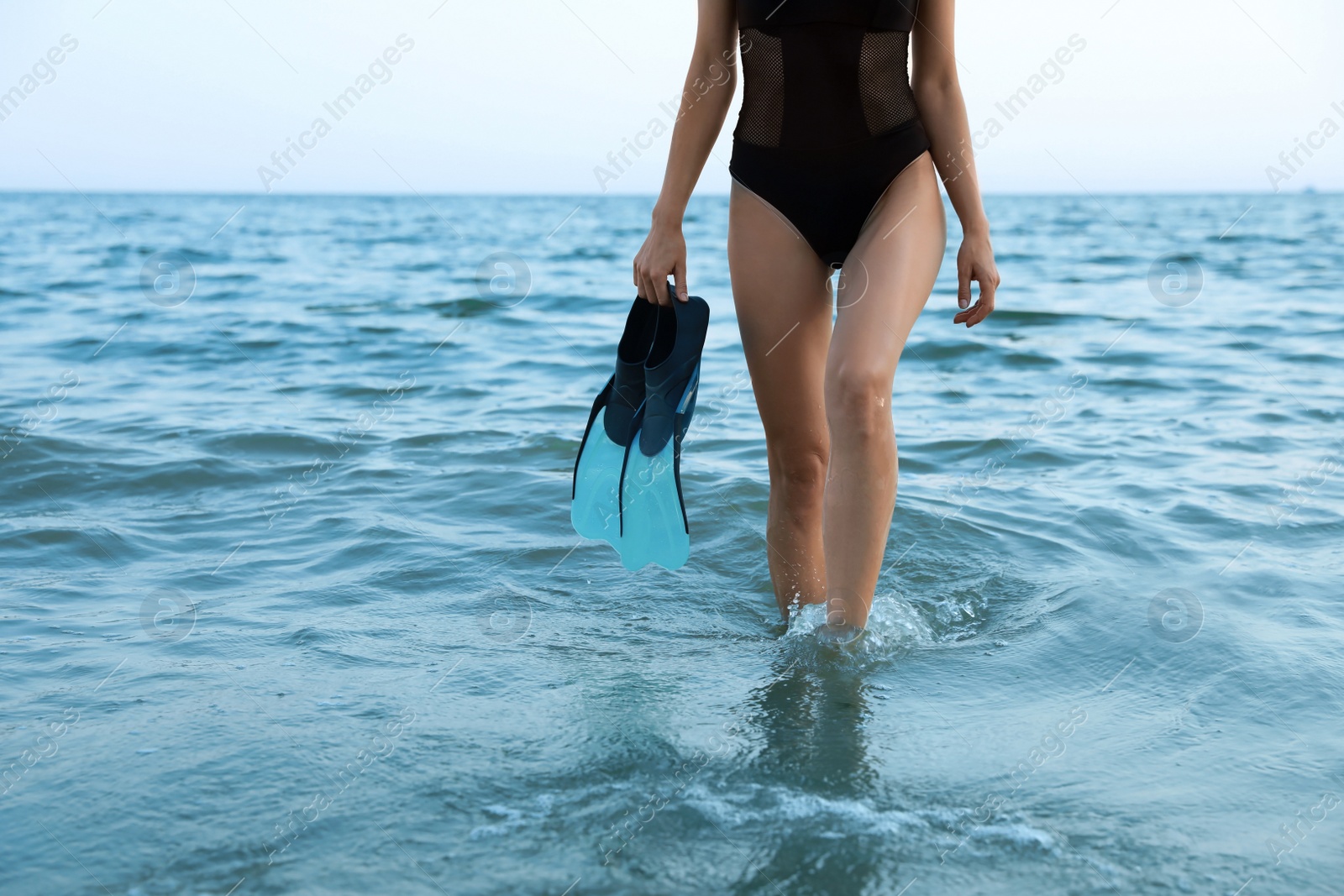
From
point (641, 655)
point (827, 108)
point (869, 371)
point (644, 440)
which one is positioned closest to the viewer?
point (869, 371)

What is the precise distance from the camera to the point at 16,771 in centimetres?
197

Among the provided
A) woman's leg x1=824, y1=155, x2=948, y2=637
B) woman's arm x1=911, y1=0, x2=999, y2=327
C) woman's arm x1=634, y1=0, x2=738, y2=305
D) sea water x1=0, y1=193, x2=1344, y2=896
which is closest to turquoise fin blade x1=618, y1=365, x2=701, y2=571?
sea water x1=0, y1=193, x2=1344, y2=896

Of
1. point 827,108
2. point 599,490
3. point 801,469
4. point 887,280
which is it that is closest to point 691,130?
point 827,108

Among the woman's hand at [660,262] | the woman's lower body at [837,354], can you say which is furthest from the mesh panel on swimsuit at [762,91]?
the woman's hand at [660,262]

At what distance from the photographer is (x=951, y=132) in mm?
2461

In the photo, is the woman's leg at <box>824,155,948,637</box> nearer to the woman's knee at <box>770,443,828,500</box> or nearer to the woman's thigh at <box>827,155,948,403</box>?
the woman's thigh at <box>827,155,948,403</box>

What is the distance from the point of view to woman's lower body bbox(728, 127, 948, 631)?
228 centimetres

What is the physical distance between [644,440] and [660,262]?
497 mm

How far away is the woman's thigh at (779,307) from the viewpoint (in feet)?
8.14

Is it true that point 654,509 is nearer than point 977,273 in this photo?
No

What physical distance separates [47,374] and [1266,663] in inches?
271

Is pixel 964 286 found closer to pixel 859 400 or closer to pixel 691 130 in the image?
pixel 859 400

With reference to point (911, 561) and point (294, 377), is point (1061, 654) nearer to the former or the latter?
point (911, 561)

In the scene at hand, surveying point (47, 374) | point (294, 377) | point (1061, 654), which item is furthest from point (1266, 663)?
point (47, 374)
